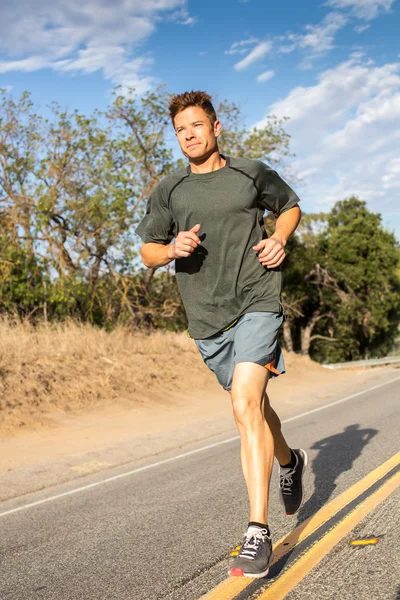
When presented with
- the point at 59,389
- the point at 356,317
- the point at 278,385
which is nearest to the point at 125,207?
the point at 278,385

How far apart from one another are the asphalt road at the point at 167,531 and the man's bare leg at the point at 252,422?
588 mm

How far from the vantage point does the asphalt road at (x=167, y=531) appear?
3.48 m

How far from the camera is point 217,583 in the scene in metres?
→ 3.42

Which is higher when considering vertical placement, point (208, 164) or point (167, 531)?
point (208, 164)

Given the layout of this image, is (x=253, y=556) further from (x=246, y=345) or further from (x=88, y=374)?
(x=88, y=374)

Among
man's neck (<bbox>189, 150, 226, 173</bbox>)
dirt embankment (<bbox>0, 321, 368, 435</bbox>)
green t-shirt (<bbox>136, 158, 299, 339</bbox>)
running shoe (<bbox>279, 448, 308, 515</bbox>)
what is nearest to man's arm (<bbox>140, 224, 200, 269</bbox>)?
green t-shirt (<bbox>136, 158, 299, 339</bbox>)

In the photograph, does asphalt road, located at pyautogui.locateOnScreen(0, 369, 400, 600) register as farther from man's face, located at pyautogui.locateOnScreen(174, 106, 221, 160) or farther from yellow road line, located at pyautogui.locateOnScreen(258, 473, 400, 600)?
man's face, located at pyautogui.locateOnScreen(174, 106, 221, 160)

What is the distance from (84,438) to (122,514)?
4.98 metres

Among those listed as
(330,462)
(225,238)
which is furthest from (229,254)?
(330,462)

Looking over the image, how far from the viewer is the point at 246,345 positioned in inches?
140

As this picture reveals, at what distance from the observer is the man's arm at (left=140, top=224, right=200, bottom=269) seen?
133 inches

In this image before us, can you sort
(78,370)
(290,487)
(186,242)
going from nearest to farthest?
(186,242)
(290,487)
(78,370)

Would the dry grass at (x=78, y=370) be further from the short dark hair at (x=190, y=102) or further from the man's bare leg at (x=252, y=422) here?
the short dark hair at (x=190, y=102)

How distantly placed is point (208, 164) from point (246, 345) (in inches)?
41.5
